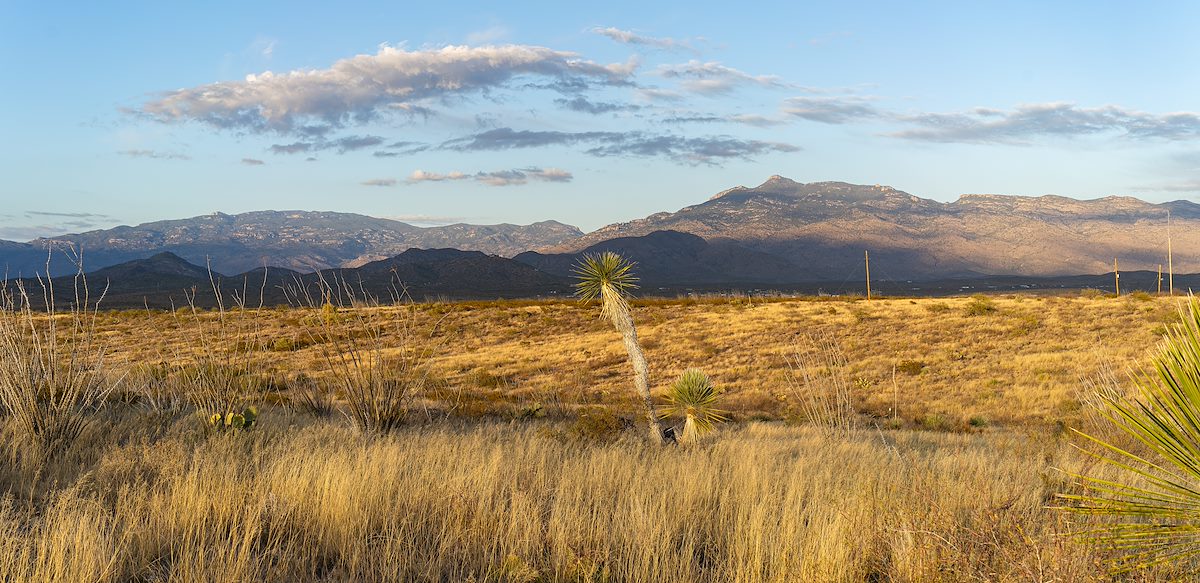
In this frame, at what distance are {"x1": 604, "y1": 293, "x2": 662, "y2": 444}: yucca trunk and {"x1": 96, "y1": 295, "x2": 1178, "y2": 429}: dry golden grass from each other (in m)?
3.58

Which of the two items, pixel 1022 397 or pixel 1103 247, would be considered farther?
Answer: pixel 1103 247

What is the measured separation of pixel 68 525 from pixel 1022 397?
21.2 meters

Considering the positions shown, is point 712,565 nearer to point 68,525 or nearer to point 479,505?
point 479,505

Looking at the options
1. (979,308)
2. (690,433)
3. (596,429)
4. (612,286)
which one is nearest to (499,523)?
(596,429)

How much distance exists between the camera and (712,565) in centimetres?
418

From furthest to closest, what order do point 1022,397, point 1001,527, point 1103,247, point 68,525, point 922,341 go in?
1. point 1103,247
2. point 922,341
3. point 1022,397
4. point 68,525
5. point 1001,527

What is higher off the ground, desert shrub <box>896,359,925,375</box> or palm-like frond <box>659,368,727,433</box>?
palm-like frond <box>659,368,727,433</box>

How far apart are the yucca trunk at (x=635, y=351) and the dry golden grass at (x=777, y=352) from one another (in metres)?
3.58

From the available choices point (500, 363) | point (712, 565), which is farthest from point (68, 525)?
point (500, 363)

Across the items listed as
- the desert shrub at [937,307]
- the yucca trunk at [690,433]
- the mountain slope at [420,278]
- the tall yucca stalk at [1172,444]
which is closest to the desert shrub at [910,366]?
the desert shrub at [937,307]

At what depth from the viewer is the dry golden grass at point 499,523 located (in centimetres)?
342

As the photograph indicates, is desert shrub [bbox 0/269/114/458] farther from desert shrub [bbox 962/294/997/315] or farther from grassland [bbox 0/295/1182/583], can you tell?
desert shrub [bbox 962/294/997/315]

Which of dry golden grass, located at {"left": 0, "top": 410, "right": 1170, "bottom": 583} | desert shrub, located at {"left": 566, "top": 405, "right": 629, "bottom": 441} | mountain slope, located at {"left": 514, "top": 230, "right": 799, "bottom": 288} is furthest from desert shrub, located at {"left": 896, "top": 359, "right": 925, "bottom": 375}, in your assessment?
mountain slope, located at {"left": 514, "top": 230, "right": 799, "bottom": 288}

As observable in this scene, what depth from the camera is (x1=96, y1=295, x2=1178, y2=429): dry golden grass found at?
18.8m
